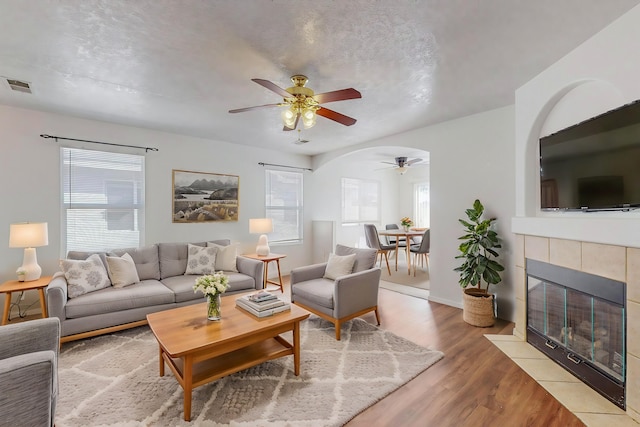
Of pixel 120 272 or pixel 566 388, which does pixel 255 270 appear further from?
pixel 566 388

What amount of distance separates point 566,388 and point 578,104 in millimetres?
2175

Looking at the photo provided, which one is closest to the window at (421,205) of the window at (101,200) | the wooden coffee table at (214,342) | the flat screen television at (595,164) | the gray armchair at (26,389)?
the flat screen television at (595,164)

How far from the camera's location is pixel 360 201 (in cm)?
755

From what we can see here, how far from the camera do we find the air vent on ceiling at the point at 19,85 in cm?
269

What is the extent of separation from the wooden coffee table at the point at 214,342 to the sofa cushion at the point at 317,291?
0.55 metres

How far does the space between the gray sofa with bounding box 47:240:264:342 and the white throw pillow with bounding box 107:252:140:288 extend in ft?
0.24

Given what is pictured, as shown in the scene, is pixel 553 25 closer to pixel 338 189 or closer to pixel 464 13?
pixel 464 13

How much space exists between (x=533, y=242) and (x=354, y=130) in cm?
263

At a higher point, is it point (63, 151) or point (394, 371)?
point (63, 151)

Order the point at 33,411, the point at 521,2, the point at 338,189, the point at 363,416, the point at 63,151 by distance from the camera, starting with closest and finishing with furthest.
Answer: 1. the point at 33,411
2. the point at 521,2
3. the point at 363,416
4. the point at 63,151
5. the point at 338,189

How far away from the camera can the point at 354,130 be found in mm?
4270

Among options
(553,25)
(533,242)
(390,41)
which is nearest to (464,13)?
(390,41)

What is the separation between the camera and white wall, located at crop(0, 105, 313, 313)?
3344 mm

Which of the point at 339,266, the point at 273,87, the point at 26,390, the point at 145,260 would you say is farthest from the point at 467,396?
the point at 145,260
